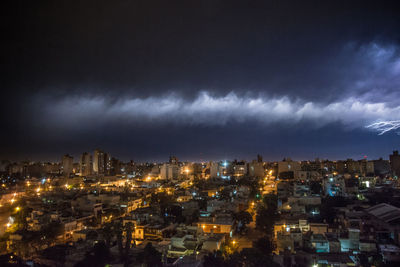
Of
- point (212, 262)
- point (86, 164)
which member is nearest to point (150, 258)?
point (212, 262)

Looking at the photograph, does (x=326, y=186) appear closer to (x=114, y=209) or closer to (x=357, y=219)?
(x=357, y=219)

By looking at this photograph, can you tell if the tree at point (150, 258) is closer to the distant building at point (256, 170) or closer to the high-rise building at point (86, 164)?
the distant building at point (256, 170)

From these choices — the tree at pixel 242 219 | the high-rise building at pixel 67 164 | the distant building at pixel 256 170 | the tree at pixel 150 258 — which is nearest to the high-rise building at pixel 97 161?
the high-rise building at pixel 67 164

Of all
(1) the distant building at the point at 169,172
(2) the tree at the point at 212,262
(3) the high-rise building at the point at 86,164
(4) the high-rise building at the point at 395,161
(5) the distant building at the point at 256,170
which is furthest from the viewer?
(3) the high-rise building at the point at 86,164

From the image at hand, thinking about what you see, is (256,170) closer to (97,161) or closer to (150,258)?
(97,161)

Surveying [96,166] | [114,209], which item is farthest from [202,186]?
[96,166]

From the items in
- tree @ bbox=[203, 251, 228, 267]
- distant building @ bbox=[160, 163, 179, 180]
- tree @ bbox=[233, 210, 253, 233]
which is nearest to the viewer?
tree @ bbox=[203, 251, 228, 267]

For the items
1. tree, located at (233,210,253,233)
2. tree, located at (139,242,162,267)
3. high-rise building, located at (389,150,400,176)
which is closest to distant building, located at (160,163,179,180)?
tree, located at (233,210,253,233)

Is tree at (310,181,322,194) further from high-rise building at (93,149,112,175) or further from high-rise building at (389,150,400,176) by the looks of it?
high-rise building at (93,149,112,175)
